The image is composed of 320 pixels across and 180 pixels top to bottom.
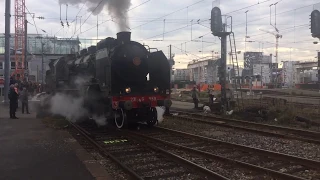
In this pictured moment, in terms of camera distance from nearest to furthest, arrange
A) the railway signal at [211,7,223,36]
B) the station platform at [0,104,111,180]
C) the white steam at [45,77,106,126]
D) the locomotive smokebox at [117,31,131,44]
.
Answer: the station platform at [0,104,111,180] → the locomotive smokebox at [117,31,131,44] → the white steam at [45,77,106,126] → the railway signal at [211,7,223,36]

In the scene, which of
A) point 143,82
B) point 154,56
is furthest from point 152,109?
point 154,56

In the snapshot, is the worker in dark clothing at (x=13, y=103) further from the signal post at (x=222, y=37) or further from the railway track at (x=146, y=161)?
the signal post at (x=222, y=37)

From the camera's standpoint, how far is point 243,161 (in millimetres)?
7504

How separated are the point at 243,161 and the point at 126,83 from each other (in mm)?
5704

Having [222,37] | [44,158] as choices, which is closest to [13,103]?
[44,158]

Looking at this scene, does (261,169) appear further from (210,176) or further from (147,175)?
(147,175)

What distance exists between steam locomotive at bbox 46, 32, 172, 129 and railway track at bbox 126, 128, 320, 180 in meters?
2.00

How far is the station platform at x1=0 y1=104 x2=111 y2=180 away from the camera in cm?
618

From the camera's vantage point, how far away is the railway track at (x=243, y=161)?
640cm

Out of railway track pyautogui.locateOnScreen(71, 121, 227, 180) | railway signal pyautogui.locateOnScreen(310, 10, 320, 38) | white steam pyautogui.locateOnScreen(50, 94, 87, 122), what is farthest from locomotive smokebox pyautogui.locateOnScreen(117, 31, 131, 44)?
railway signal pyautogui.locateOnScreen(310, 10, 320, 38)

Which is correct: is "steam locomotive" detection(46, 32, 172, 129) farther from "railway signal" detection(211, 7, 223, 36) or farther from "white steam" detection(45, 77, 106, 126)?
"railway signal" detection(211, 7, 223, 36)

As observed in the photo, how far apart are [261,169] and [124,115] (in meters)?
6.45

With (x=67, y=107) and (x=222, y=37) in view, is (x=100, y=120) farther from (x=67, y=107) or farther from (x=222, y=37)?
(x=222, y=37)

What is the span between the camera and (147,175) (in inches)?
257
